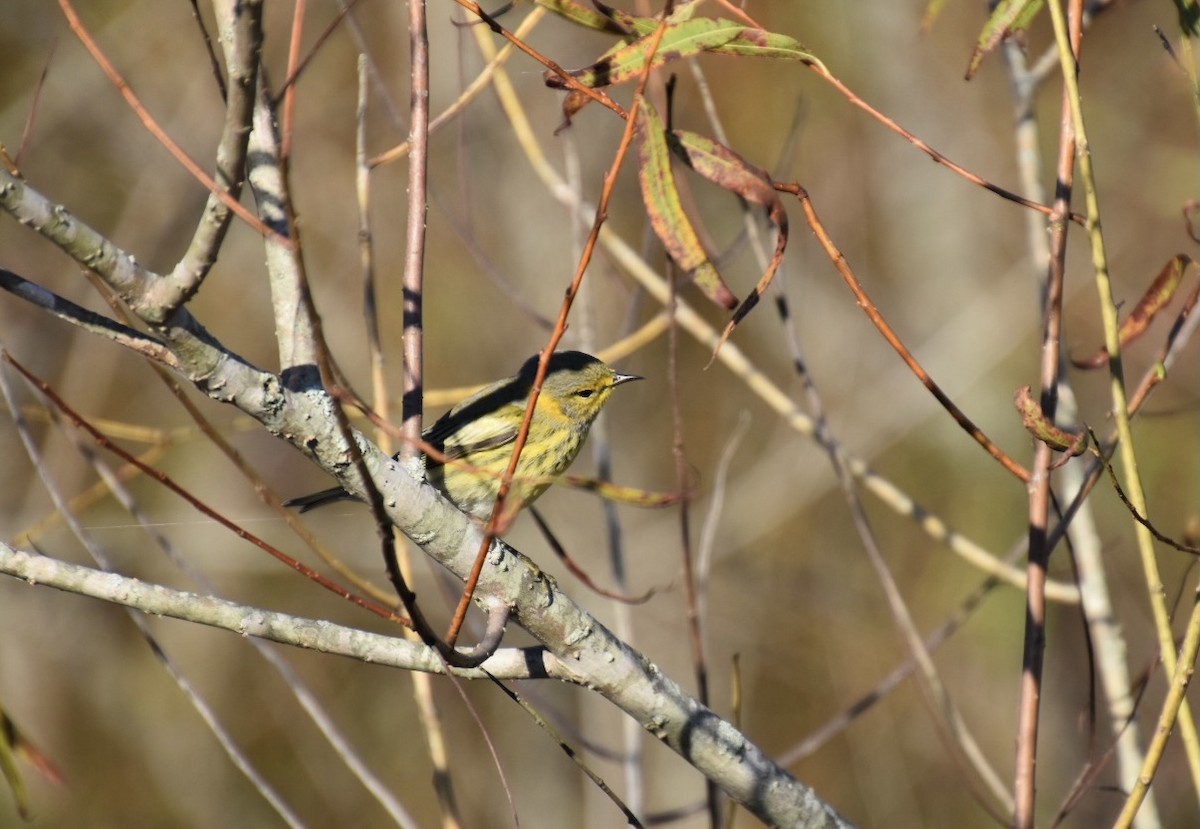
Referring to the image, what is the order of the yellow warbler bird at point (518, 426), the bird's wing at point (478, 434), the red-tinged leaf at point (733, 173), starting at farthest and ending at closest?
1. the bird's wing at point (478, 434)
2. the yellow warbler bird at point (518, 426)
3. the red-tinged leaf at point (733, 173)

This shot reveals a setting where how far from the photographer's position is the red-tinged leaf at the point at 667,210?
1.96m

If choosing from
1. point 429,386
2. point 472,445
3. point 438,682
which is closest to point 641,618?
point 438,682

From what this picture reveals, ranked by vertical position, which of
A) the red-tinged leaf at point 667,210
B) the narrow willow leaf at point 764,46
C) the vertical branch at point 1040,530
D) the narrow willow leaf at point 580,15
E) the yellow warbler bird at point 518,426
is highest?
the yellow warbler bird at point 518,426

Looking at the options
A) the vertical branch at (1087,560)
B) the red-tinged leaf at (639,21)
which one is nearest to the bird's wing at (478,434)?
the vertical branch at (1087,560)

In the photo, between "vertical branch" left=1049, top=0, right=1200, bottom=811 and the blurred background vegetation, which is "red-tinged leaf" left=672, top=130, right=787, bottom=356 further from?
the blurred background vegetation

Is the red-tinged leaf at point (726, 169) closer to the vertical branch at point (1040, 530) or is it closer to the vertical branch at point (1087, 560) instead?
the vertical branch at point (1040, 530)

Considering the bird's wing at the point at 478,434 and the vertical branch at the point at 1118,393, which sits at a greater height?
the bird's wing at the point at 478,434

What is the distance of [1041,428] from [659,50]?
99cm

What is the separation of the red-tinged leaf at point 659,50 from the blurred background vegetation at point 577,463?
5.97 meters

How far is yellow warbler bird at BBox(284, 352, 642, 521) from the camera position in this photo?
4.30m

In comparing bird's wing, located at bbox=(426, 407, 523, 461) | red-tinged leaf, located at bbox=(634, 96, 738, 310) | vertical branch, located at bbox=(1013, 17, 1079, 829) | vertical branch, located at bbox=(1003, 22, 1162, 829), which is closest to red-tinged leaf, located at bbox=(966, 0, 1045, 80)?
vertical branch, located at bbox=(1013, 17, 1079, 829)

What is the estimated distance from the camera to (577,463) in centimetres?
891

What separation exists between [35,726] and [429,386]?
4205mm

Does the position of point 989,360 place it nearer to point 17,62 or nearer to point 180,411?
point 180,411
